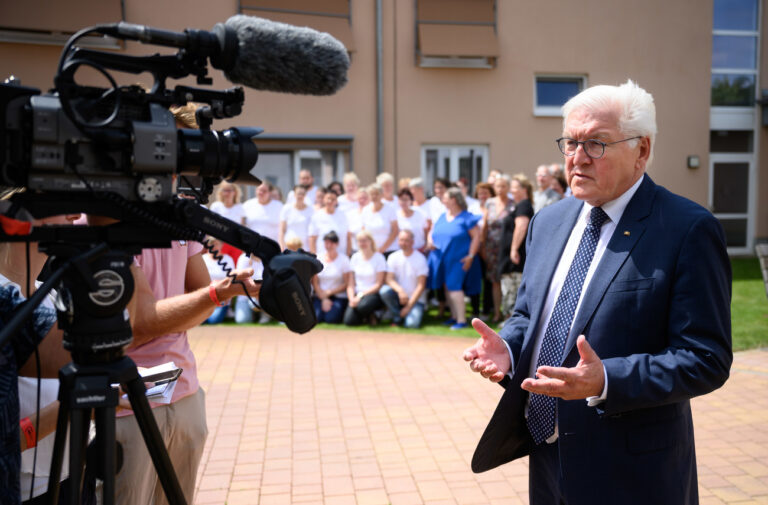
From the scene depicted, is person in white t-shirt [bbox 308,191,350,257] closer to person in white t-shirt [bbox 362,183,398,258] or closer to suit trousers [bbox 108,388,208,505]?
person in white t-shirt [bbox 362,183,398,258]

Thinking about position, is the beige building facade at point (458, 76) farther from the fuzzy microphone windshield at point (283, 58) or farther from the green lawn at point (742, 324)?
the fuzzy microphone windshield at point (283, 58)

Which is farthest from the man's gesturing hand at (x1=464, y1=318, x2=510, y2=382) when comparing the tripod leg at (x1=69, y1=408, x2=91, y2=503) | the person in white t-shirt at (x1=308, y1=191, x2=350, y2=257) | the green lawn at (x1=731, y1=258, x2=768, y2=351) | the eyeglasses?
the person in white t-shirt at (x1=308, y1=191, x2=350, y2=257)

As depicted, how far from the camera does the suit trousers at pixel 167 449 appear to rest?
94.2 inches

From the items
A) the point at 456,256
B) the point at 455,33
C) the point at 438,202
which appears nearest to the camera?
→ the point at 456,256

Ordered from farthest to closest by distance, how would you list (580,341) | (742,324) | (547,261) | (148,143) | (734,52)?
(734,52), (742,324), (547,261), (580,341), (148,143)

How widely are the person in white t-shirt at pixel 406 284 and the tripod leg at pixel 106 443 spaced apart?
739cm

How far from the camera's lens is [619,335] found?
2.11 meters

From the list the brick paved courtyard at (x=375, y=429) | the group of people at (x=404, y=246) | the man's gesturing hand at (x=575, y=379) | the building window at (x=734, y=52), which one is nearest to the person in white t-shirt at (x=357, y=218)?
the group of people at (x=404, y=246)

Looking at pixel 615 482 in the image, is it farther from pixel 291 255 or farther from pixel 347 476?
pixel 347 476

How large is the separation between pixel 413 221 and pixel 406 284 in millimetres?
1046

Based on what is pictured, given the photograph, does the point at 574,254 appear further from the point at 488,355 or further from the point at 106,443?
the point at 106,443

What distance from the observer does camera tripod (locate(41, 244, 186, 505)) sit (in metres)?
1.46

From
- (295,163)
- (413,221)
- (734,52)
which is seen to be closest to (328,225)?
(413,221)

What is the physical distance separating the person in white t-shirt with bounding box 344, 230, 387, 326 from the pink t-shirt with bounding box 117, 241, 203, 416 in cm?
628
